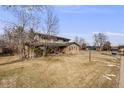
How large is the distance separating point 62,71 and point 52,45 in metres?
0.45

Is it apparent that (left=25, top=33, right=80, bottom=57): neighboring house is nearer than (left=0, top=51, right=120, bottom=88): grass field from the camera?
No

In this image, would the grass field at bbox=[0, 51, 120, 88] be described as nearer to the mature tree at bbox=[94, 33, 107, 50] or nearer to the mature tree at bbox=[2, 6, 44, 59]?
the mature tree at bbox=[94, 33, 107, 50]

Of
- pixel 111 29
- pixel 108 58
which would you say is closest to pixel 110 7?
pixel 111 29

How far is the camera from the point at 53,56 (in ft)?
18.9

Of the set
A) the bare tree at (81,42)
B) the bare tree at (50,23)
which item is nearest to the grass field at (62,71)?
the bare tree at (81,42)

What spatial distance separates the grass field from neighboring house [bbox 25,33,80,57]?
0.32 ft

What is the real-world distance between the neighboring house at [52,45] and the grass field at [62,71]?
10cm

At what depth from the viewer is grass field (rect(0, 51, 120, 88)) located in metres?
5.62

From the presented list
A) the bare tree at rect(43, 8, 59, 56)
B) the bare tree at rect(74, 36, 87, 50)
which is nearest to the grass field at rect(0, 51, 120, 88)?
the bare tree at rect(74, 36, 87, 50)

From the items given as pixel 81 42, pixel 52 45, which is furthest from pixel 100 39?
pixel 52 45

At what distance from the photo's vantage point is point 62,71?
569 cm

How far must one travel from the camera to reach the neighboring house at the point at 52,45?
5.72 m

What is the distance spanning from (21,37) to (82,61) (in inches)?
41.3

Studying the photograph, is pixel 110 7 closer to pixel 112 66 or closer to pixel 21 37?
pixel 112 66
